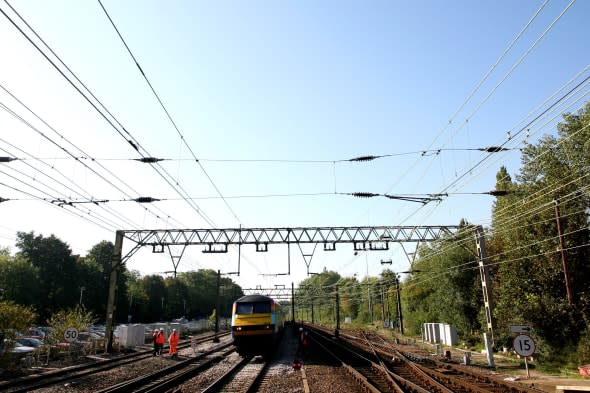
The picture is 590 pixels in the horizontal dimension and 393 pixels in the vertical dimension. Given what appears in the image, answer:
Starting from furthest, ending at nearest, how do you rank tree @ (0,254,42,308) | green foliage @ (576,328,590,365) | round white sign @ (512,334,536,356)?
tree @ (0,254,42,308), green foliage @ (576,328,590,365), round white sign @ (512,334,536,356)

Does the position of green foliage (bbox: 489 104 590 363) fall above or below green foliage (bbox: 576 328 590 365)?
above

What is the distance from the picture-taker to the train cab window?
25.3 m

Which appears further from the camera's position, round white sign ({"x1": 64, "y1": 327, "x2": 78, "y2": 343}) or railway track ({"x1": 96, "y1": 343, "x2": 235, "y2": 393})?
round white sign ({"x1": 64, "y1": 327, "x2": 78, "y2": 343})

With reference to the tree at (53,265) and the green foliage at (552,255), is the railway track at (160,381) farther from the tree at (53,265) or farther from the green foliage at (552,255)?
the tree at (53,265)

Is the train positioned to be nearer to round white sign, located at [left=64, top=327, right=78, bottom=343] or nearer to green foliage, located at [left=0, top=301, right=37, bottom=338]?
round white sign, located at [left=64, top=327, right=78, bottom=343]

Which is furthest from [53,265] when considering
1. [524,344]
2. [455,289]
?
[524,344]

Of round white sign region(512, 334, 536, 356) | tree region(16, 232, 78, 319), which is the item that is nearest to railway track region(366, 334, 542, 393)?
round white sign region(512, 334, 536, 356)

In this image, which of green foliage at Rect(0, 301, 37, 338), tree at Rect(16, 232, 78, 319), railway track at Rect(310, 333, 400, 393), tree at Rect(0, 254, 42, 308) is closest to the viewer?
railway track at Rect(310, 333, 400, 393)

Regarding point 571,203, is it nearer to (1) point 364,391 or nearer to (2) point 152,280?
(1) point 364,391

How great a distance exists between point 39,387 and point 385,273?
87.2m

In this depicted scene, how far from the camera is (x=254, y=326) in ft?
80.1

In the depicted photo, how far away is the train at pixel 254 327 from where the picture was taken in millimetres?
24094

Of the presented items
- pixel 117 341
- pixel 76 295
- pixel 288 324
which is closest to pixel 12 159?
pixel 117 341

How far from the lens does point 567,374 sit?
19.1 metres
